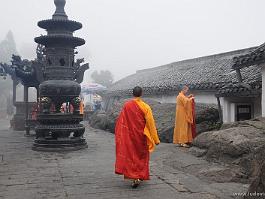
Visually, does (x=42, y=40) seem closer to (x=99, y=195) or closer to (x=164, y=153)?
(x=164, y=153)

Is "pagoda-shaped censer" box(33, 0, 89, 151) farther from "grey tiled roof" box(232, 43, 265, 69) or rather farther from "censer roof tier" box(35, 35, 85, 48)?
"grey tiled roof" box(232, 43, 265, 69)

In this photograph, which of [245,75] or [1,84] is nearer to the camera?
[245,75]

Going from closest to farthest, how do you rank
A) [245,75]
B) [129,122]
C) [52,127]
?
[129,122] < [52,127] < [245,75]

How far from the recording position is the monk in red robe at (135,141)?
611cm

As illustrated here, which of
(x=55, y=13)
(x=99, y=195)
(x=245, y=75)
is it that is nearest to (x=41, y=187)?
(x=99, y=195)

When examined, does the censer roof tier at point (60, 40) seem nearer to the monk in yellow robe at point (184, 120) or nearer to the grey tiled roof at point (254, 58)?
the monk in yellow robe at point (184, 120)

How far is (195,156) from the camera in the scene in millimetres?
8625

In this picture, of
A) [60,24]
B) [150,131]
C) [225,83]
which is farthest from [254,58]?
[60,24]

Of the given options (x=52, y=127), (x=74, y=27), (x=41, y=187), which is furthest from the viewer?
(x=74, y=27)

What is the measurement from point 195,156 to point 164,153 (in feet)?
3.59

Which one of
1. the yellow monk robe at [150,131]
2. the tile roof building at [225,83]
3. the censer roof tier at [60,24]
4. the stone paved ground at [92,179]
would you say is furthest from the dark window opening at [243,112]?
the yellow monk robe at [150,131]

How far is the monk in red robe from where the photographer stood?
6.11 metres

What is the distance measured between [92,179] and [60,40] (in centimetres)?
544

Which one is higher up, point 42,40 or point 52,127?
point 42,40
